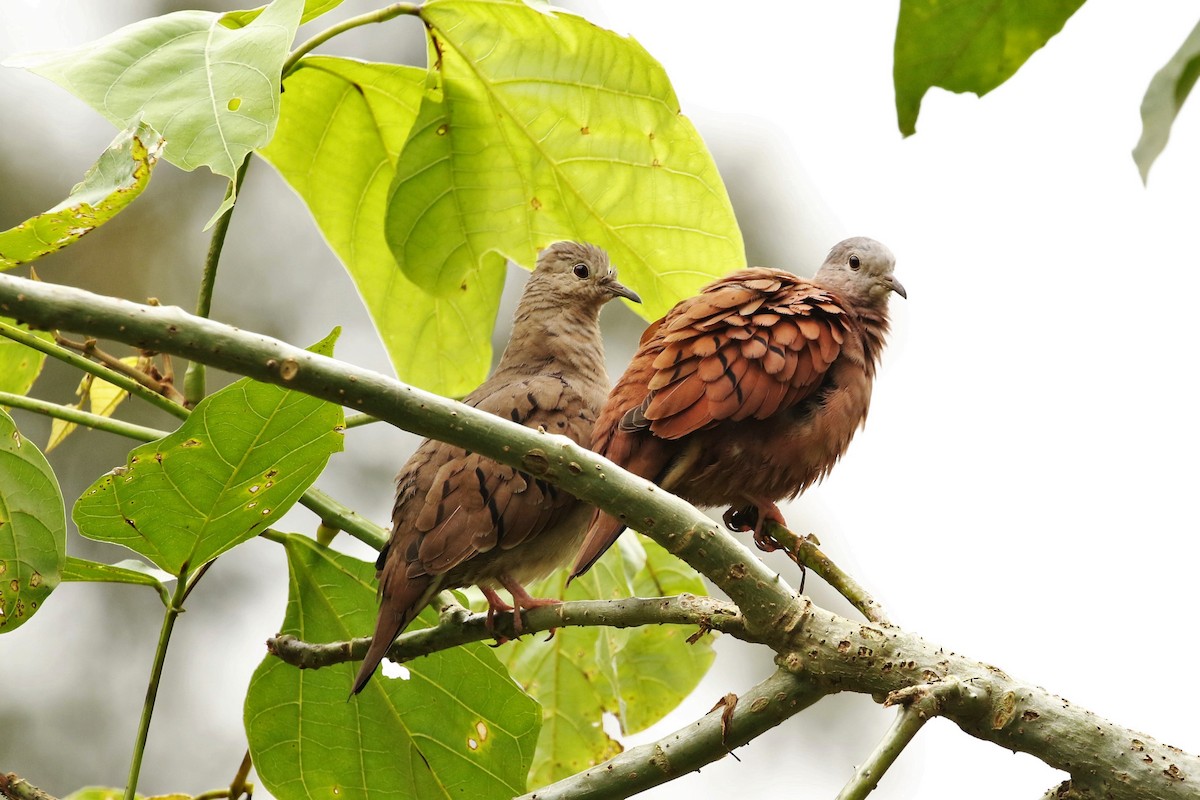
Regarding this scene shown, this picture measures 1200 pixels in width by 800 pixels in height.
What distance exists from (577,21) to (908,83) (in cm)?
179

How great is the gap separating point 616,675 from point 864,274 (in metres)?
1.34

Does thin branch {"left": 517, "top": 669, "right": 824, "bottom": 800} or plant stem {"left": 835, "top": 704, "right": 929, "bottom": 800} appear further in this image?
thin branch {"left": 517, "top": 669, "right": 824, "bottom": 800}

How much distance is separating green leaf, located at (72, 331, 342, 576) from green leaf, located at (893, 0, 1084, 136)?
47.4 inches

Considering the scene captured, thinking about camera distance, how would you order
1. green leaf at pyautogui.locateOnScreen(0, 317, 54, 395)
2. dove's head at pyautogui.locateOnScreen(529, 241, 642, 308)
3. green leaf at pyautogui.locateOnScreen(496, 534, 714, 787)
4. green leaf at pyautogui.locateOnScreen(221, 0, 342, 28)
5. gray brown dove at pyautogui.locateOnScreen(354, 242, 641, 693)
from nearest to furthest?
green leaf at pyautogui.locateOnScreen(221, 0, 342, 28) → green leaf at pyautogui.locateOnScreen(0, 317, 54, 395) → gray brown dove at pyautogui.locateOnScreen(354, 242, 641, 693) → green leaf at pyautogui.locateOnScreen(496, 534, 714, 787) → dove's head at pyautogui.locateOnScreen(529, 241, 642, 308)

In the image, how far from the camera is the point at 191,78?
1759mm

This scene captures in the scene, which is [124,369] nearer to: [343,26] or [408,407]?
[343,26]

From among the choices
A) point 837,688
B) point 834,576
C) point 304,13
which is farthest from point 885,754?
point 304,13

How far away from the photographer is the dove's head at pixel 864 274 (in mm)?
3586

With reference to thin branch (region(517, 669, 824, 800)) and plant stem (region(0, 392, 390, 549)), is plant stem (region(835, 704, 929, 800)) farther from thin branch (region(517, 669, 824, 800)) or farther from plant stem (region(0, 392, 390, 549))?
plant stem (region(0, 392, 390, 549))

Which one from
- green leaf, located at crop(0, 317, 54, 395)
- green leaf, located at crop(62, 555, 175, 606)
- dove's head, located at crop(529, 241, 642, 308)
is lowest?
green leaf, located at crop(62, 555, 175, 606)

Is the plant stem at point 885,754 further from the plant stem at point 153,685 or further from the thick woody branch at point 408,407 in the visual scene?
the plant stem at point 153,685

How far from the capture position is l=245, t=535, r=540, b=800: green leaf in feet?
8.51

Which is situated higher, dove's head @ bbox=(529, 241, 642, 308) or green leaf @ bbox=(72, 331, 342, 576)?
dove's head @ bbox=(529, 241, 642, 308)

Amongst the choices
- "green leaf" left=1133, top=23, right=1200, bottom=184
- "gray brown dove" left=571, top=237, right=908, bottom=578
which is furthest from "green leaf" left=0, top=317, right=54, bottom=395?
"green leaf" left=1133, top=23, right=1200, bottom=184
